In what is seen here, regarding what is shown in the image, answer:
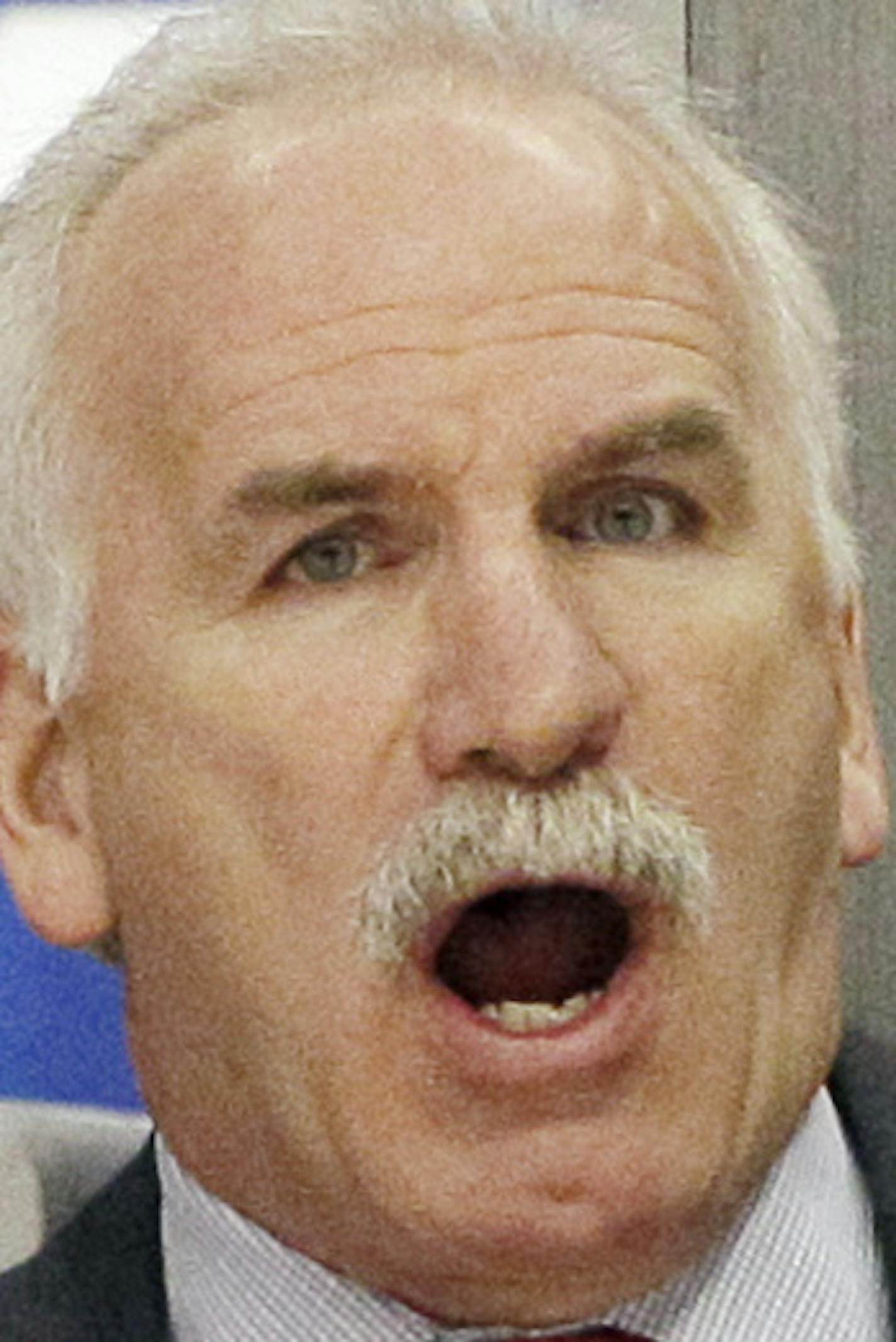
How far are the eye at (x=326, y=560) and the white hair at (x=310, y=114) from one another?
0.12m

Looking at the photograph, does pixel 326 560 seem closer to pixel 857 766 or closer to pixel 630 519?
pixel 630 519

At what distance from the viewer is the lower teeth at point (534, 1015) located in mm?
1231

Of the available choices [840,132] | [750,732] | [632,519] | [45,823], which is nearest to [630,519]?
[632,519]

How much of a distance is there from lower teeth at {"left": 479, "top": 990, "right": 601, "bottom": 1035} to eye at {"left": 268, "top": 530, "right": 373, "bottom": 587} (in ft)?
0.72

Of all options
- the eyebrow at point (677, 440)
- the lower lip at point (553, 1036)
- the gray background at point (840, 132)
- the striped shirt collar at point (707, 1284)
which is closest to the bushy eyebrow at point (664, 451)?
the eyebrow at point (677, 440)

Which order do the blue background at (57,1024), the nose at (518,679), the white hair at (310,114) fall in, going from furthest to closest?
the blue background at (57,1024), the white hair at (310,114), the nose at (518,679)

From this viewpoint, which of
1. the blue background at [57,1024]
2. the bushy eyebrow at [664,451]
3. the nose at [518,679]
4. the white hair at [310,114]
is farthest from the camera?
the blue background at [57,1024]

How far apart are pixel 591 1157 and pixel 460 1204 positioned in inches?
2.6

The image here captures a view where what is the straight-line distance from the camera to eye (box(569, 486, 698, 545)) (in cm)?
131

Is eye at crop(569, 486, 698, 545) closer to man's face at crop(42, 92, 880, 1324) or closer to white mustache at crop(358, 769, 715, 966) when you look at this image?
man's face at crop(42, 92, 880, 1324)

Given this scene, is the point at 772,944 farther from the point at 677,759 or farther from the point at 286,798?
the point at 286,798

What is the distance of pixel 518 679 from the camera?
119 cm

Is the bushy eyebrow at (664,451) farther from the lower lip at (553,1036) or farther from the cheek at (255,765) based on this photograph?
the lower lip at (553,1036)

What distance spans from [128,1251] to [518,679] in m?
0.45
